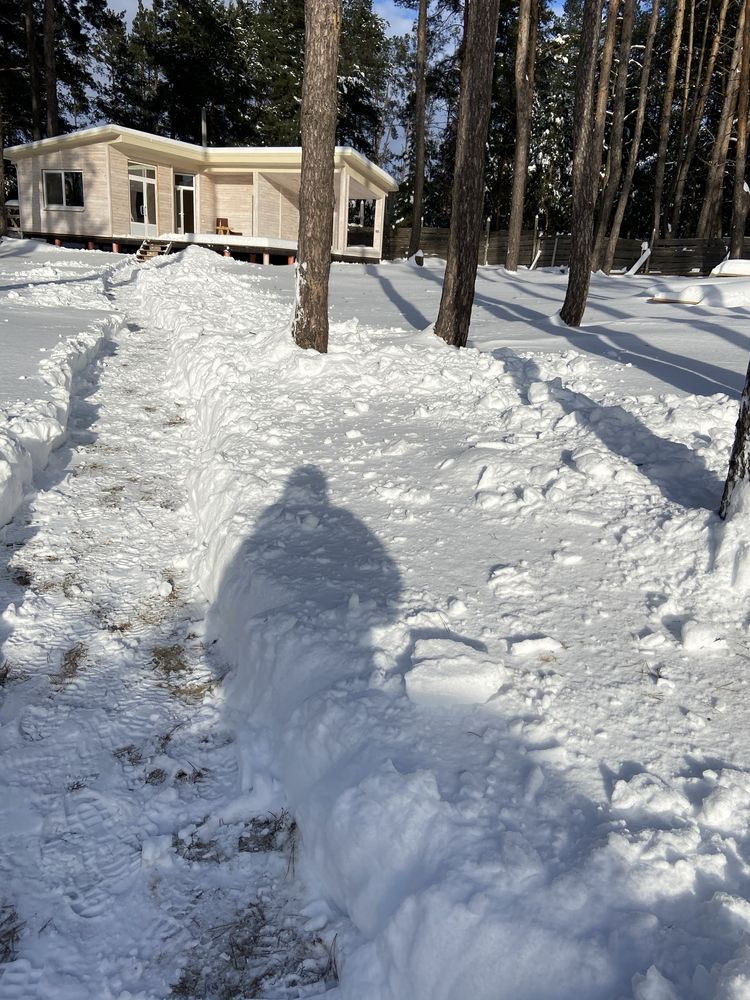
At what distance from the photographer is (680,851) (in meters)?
1.88

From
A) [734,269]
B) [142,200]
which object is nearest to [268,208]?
[142,200]

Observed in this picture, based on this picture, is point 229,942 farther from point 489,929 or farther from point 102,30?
point 102,30

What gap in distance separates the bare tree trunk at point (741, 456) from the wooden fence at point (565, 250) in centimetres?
2195

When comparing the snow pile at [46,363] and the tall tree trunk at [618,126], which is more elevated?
the tall tree trunk at [618,126]

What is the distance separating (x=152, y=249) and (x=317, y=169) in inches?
684

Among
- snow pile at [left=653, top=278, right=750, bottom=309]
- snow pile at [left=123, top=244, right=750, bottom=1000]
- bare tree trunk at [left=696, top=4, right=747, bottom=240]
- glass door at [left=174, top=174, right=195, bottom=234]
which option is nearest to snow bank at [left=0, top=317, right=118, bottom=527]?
snow pile at [left=123, top=244, right=750, bottom=1000]

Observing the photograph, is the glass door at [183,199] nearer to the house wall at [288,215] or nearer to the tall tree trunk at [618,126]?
the house wall at [288,215]

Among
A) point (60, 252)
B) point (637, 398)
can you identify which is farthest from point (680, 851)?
point (60, 252)

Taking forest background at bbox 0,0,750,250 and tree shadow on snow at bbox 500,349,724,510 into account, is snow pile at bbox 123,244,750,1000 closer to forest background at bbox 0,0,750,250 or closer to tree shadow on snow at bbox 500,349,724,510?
tree shadow on snow at bbox 500,349,724,510

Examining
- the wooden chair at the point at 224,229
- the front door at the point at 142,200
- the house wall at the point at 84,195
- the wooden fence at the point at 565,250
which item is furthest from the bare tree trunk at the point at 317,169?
the front door at the point at 142,200

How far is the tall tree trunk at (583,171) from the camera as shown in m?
9.92

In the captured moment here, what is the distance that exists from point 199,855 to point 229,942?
34 centimetres

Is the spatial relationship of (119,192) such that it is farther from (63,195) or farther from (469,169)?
(469,169)

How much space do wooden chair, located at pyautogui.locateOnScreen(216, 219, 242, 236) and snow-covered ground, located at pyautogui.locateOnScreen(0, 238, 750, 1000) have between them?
21900 millimetres
